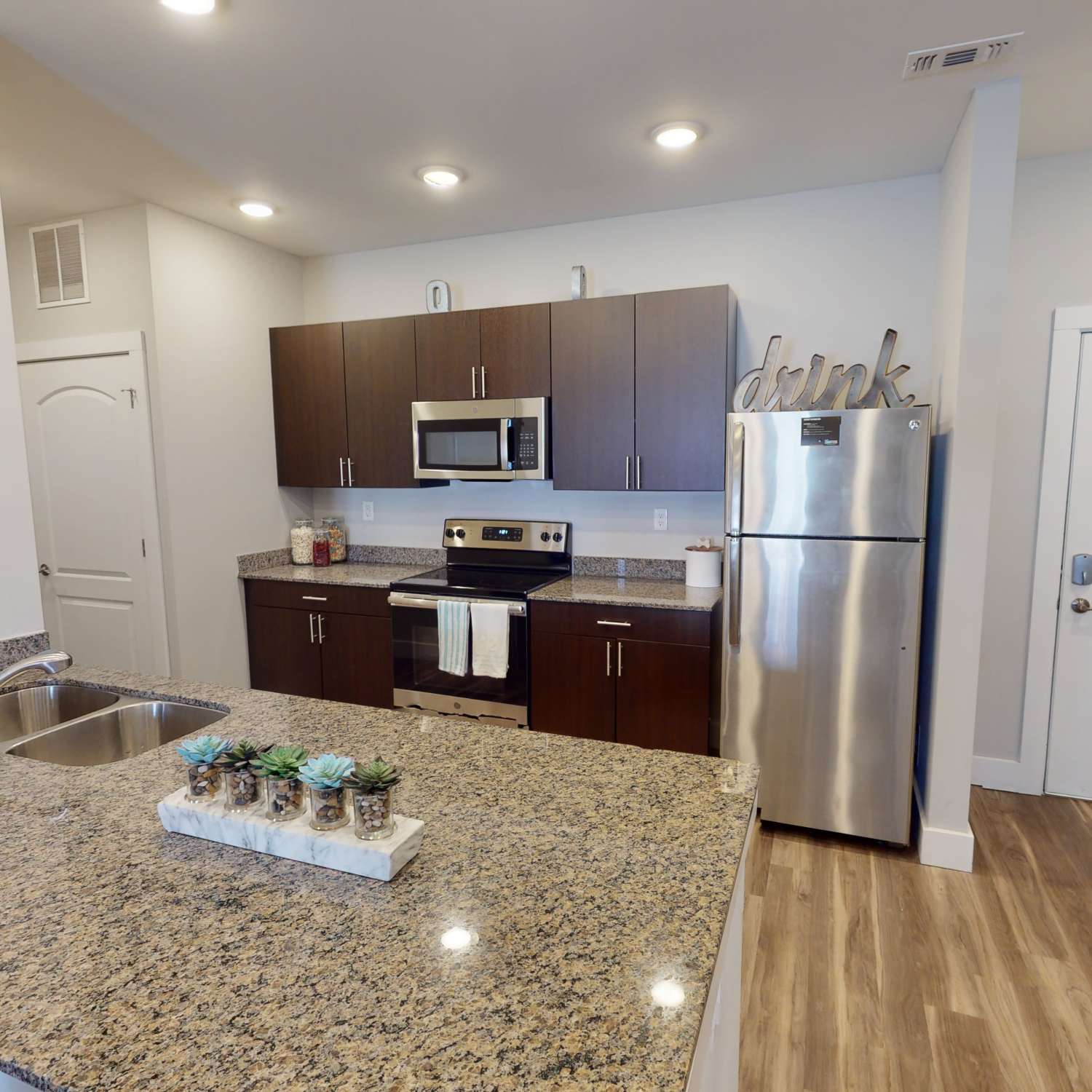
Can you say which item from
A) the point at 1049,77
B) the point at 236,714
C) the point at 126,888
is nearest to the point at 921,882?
the point at 236,714

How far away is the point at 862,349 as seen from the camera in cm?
300

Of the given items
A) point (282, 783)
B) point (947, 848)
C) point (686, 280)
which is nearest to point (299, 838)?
point (282, 783)

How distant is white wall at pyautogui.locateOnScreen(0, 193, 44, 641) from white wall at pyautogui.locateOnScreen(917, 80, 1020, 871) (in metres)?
2.93

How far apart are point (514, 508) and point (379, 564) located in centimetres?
89

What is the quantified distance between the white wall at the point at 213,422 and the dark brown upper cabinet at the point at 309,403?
0.09 meters

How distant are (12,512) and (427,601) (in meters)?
1.57

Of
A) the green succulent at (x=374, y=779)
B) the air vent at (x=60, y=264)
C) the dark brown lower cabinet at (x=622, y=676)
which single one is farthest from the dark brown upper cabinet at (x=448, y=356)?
the green succulent at (x=374, y=779)

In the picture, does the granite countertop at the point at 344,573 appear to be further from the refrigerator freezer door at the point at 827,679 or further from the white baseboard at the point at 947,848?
the white baseboard at the point at 947,848

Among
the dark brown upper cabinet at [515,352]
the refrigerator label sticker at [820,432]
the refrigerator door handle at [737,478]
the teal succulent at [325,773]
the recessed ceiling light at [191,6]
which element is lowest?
the teal succulent at [325,773]

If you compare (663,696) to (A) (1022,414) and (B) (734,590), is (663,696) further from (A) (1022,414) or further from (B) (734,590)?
(A) (1022,414)

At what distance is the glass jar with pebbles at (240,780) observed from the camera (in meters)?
1.11

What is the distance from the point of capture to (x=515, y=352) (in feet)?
10.6

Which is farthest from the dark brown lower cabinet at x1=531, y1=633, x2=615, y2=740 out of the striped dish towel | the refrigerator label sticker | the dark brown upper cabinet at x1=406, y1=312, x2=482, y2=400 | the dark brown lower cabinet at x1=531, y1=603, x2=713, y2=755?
the dark brown upper cabinet at x1=406, y1=312, x2=482, y2=400

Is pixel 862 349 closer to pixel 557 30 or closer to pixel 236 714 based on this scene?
pixel 557 30
